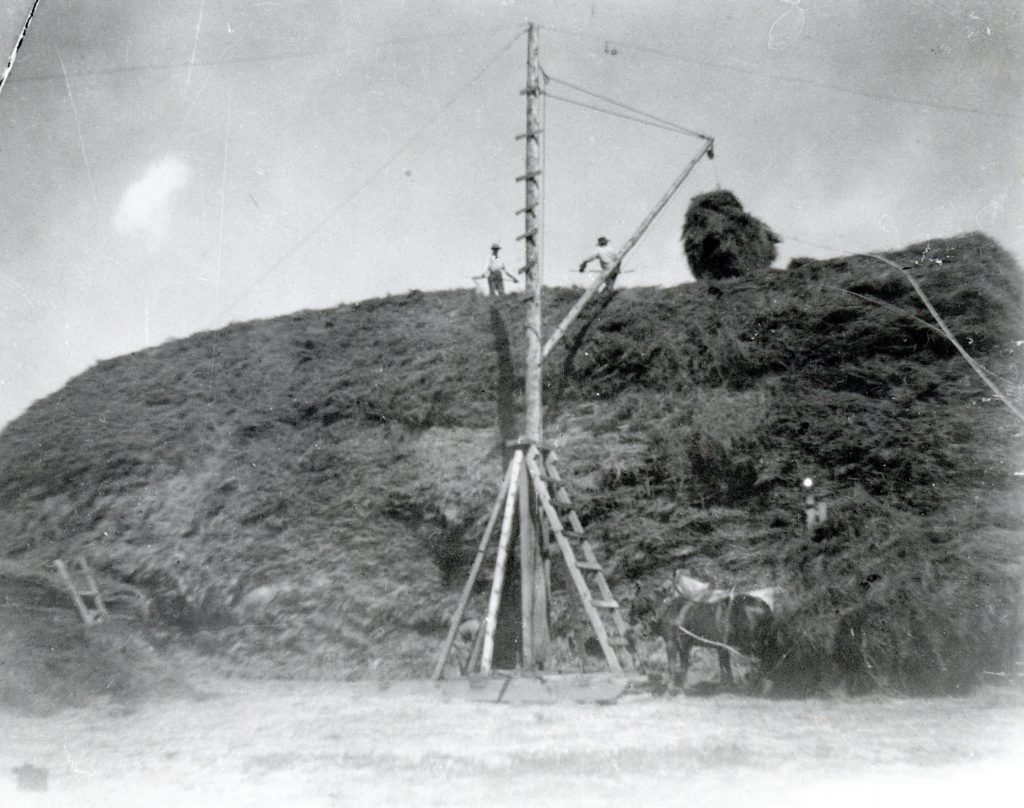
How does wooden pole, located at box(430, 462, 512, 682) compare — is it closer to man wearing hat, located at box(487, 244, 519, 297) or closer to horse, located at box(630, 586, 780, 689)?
horse, located at box(630, 586, 780, 689)

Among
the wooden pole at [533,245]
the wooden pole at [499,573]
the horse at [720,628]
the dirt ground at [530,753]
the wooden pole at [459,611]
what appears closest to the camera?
the dirt ground at [530,753]

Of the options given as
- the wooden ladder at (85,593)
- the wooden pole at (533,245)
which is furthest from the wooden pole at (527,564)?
the wooden ladder at (85,593)

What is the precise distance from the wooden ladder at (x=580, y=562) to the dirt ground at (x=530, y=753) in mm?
585

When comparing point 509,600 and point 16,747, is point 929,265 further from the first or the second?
point 16,747

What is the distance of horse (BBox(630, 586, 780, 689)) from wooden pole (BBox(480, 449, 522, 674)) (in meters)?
2.03

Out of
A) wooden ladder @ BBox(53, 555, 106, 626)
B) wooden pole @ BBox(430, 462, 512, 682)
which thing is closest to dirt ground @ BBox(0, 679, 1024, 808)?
wooden pole @ BBox(430, 462, 512, 682)

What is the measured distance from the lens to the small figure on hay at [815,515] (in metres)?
9.23

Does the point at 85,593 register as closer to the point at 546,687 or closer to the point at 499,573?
the point at 499,573

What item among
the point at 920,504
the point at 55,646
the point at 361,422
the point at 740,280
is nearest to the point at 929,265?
the point at 740,280

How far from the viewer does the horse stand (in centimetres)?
841

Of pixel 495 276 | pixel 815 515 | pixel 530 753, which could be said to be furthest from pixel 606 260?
pixel 530 753

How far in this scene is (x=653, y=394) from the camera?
37.8 ft

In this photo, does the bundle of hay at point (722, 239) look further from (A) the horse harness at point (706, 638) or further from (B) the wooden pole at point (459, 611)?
(B) the wooden pole at point (459, 611)

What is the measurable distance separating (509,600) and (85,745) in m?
4.83
